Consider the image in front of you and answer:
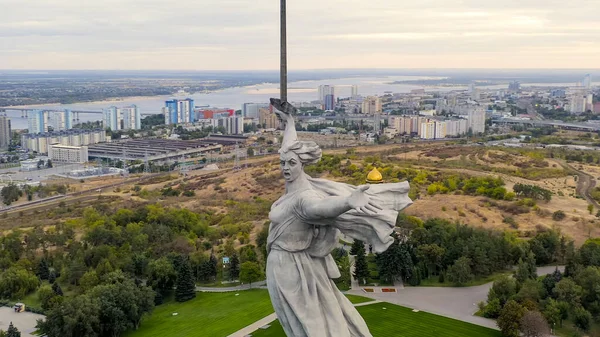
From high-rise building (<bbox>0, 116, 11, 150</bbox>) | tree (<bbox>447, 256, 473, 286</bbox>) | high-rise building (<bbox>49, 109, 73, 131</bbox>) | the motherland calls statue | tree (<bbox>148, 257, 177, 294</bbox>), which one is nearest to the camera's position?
the motherland calls statue

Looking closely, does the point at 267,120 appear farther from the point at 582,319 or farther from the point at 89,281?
the point at 582,319

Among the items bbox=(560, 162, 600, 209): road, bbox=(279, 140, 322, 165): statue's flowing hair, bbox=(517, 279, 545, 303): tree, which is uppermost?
bbox=(279, 140, 322, 165): statue's flowing hair

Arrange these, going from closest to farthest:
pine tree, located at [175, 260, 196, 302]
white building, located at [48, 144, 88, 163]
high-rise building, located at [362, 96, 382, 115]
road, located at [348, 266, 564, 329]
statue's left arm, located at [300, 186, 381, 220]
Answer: statue's left arm, located at [300, 186, 381, 220] → road, located at [348, 266, 564, 329] → pine tree, located at [175, 260, 196, 302] → white building, located at [48, 144, 88, 163] → high-rise building, located at [362, 96, 382, 115]

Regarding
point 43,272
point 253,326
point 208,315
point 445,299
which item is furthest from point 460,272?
point 43,272

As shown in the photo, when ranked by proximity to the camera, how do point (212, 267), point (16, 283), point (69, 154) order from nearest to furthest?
point (16, 283)
point (212, 267)
point (69, 154)

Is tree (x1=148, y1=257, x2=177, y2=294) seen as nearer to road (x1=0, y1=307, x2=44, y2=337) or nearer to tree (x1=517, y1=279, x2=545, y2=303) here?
road (x1=0, y1=307, x2=44, y2=337)

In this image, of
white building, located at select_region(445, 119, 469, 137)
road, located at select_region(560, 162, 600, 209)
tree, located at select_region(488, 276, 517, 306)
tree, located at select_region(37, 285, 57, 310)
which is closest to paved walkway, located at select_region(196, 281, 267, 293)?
tree, located at select_region(37, 285, 57, 310)

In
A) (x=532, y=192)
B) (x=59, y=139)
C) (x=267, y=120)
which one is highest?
(x=267, y=120)

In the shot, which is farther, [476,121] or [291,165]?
[476,121]
